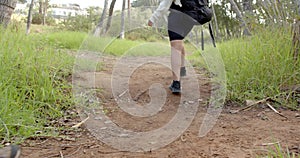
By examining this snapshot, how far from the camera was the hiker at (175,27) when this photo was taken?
2400 mm

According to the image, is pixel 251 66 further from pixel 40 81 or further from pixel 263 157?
pixel 40 81

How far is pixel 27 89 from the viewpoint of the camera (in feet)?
6.39

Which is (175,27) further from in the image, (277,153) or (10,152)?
(10,152)

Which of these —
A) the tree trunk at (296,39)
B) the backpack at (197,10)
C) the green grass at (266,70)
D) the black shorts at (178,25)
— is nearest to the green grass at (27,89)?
the black shorts at (178,25)

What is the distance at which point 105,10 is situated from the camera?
859 cm

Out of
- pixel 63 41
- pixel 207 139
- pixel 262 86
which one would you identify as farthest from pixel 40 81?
pixel 63 41

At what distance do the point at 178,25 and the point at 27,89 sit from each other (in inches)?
50.4

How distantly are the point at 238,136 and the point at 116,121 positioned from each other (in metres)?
0.73

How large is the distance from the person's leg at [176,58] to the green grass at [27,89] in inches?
31.9

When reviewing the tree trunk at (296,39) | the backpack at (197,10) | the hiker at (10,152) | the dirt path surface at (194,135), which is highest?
Result: the backpack at (197,10)

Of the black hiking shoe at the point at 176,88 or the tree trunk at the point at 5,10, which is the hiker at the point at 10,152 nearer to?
the black hiking shoe at the point at 176,88

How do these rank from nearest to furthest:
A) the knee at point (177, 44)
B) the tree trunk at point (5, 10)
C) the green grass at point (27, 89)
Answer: the green grass at point (27, 89) < the knee at point (177, 44) < the tree trunk at point (5, 10)

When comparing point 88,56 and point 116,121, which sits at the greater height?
point 88,56

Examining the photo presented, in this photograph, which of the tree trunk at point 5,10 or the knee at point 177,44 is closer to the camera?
the knee at point 177,44
